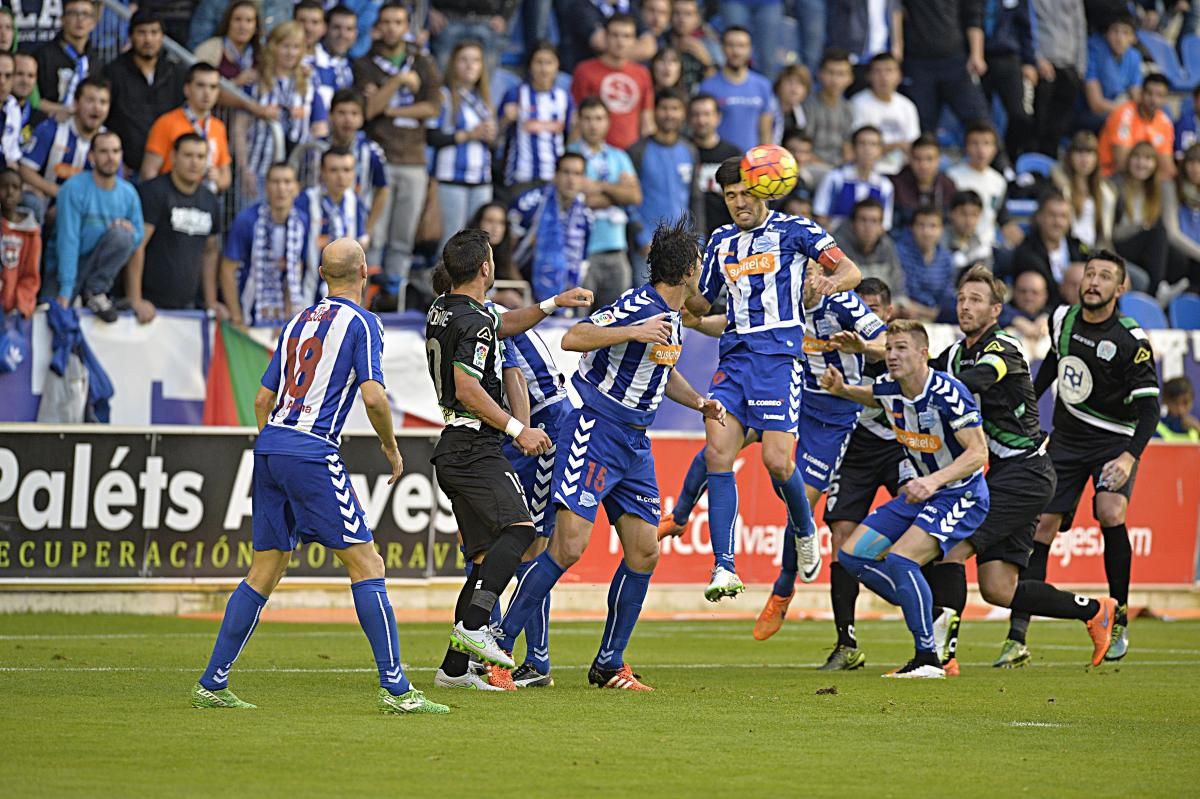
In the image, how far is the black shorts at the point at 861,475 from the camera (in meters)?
12.8

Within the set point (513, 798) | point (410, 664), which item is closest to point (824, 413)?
point (410, 664)

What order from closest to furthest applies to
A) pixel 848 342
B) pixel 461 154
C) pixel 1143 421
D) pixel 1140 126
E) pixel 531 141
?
1. pixel 848 342
2. pixel 1143 421
3. pixel 461 154
4. pixel 531 141
5. pixel 1140 126

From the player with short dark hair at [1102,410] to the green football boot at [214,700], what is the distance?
618cm

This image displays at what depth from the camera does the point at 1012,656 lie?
1264cm

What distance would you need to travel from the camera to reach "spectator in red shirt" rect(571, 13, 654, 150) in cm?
1962

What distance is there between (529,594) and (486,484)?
76 centimetres

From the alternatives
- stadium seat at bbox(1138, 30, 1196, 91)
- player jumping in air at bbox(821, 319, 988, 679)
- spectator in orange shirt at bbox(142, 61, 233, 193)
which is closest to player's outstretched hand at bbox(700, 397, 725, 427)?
player jumping in air at bbox(821, 319, 988, 679)

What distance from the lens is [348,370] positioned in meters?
8.41

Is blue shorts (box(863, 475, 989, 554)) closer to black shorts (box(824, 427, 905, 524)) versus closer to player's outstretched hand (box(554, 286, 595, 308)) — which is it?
black shorts (box(824, 427, 905, 524))

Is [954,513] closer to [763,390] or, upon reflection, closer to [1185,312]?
[763,390]

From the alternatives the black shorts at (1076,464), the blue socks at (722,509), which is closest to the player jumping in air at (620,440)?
the blue socks at (722,509)

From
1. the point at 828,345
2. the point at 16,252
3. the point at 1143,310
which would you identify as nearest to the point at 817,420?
the point at 828,345

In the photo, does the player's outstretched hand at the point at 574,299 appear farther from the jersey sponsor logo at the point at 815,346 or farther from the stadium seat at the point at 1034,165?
the stadium seat at the point at 1034,165

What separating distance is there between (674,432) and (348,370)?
8.58 metres
